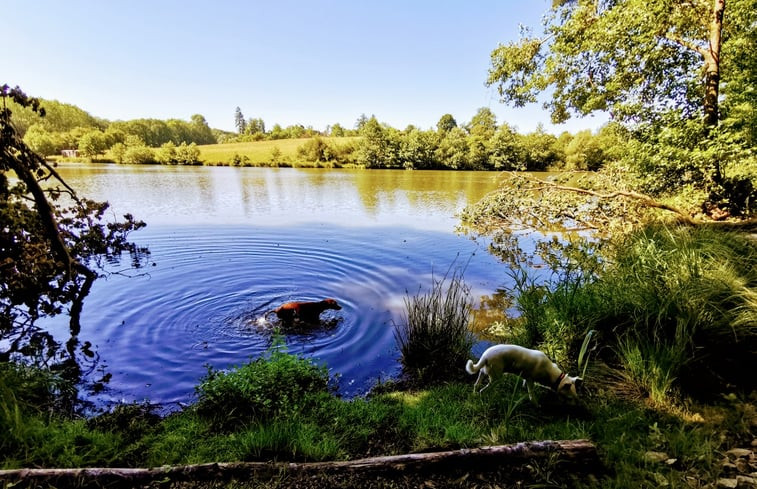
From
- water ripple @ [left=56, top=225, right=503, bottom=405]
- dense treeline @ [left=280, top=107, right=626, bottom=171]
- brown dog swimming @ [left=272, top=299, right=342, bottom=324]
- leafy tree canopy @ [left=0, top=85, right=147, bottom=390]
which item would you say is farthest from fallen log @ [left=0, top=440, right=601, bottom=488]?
dense treeline @ [left=280, top=107, right=626, bottom=171]

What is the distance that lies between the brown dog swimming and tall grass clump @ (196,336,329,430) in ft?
6.41

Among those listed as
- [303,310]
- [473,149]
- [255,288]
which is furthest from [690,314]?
[473,149]

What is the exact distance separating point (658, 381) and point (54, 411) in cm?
583

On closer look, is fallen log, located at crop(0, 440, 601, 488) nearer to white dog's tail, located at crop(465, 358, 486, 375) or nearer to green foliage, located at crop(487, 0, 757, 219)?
white dog's tail, located at crop(465, 358, 486, 375)

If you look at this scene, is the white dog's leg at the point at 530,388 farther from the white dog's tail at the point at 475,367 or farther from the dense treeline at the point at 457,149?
the dense treeline at the point at 457,149

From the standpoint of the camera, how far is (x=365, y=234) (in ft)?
39.8

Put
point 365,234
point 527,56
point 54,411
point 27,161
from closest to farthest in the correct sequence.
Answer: point 54,411
point 27,161
point 527,56
point 365,234

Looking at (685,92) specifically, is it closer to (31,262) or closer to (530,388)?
(530,388)

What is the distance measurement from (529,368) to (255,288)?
18.6ft

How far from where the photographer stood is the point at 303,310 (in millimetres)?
→ 5684

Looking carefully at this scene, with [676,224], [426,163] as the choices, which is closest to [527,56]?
[676,224]

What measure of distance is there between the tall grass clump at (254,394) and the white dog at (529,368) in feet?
6.13

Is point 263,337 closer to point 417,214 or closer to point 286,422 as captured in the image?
point 286,422

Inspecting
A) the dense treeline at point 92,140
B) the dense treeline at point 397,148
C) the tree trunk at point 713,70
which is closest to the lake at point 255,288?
the tree trunk at point 713,70
